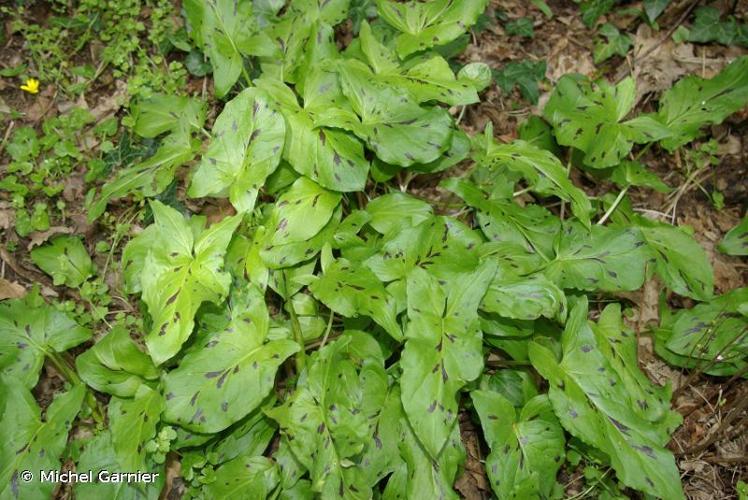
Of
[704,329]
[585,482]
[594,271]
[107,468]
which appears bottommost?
[585,482]

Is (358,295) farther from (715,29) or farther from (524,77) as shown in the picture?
(715,29)

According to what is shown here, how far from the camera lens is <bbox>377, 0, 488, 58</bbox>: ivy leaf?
283cm

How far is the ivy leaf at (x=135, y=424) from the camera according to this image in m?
2.21

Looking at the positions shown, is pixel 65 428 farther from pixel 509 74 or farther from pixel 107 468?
pixel 509 74

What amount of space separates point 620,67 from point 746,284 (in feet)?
4.95

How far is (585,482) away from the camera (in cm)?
262

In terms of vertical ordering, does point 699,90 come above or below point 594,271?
above

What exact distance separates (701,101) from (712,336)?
1216mm

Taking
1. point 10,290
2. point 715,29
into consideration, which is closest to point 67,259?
point 10,290

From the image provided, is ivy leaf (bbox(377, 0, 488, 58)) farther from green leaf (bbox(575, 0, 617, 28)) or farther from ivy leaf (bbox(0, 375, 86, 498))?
ivy leaf (bbox(0, 375, 86, 498))

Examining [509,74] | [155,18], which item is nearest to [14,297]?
[155,18]

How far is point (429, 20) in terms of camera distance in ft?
9.62

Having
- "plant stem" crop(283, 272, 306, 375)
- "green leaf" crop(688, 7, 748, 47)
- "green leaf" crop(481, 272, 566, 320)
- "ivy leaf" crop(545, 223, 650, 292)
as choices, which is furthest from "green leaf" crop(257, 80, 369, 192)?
"green leaf" crop(688, 7, 748, 47)

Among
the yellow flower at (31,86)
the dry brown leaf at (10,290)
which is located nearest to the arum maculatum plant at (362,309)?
the dry brown leaf at (10,290)
